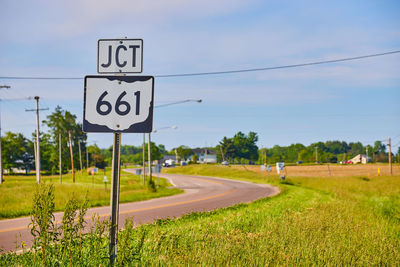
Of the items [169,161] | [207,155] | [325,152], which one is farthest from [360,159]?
[207,155]

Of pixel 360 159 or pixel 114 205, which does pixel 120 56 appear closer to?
pixel 114 205

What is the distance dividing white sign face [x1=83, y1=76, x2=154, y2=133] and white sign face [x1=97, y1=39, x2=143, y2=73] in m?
0.21

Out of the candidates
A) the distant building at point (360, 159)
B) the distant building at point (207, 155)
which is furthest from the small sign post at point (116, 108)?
the distant building at point (207, 155)

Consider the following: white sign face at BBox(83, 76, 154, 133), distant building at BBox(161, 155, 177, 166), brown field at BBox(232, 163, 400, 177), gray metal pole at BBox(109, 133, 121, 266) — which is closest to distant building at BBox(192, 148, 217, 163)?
distant building at BBox(161, 155, 177, 166)

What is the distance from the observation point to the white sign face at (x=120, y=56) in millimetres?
4848

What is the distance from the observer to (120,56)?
488 cm

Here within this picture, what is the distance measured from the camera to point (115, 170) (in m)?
4.70

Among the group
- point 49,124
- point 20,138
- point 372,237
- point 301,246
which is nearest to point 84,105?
point 301,246

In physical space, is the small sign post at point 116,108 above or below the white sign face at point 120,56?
below

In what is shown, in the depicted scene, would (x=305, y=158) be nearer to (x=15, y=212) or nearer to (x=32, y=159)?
(x=32, y=159)

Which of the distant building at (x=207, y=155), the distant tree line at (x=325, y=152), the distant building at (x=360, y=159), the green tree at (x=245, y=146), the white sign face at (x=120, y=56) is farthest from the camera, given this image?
the distant building at (x=207, y=155)

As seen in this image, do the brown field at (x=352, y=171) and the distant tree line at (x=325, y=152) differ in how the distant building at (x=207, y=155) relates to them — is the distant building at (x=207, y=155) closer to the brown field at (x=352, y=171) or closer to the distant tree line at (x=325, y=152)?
the distant tree line at (x=325, y=152)

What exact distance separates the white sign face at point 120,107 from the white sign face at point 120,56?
21 centimetres

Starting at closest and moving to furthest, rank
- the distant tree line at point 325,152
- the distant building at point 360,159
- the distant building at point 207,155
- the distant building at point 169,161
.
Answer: the distant building at point 360,159
the distant tree line at point 325,152
the distant building at point 169,161
the distant building at point 207,155
